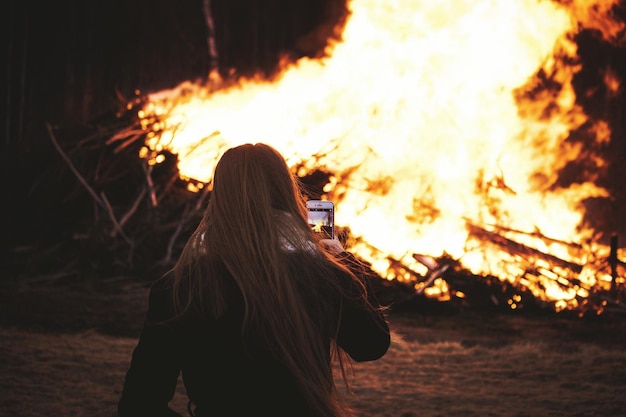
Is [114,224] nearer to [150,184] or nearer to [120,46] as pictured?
[150,184]

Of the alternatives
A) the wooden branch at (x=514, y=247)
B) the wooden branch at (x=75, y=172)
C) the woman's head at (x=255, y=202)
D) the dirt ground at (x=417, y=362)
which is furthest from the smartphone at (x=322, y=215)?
the wooden branch at (x=75, y=172)

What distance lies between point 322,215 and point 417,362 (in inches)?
129

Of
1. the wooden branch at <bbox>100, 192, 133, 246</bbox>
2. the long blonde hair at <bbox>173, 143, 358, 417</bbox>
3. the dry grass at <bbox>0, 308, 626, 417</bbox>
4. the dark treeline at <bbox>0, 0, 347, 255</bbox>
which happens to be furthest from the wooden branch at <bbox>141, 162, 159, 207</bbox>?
the long blonde hair at <bbox>173, 143, 358, 417</bbox>

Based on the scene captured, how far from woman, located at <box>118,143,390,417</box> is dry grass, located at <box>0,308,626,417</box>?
236cm

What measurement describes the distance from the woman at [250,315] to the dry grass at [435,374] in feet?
7.76

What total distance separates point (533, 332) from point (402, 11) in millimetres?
4593

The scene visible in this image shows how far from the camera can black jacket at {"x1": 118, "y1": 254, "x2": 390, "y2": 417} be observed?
5.48ft

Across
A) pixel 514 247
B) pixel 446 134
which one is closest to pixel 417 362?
pixel 514 247

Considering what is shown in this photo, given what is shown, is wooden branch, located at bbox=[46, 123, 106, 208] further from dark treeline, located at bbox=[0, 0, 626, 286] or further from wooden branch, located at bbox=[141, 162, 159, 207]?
dark treeline, located at bbox=[0, 0, 626, 286]

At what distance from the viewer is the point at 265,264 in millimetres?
1689

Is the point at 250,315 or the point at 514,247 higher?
the point at 514,247

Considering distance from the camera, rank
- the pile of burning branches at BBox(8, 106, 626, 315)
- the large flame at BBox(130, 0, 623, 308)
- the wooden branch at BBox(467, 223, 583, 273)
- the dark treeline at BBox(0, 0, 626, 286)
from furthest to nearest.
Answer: the dark treeline at BBox(0, 0, 626, 286), the large flame at BBox(130, 0, 623, 308), the pile of burning branches at BBox(8, 106, 626, 315), the wooden branch at BBox(467, 223, 583, 273)

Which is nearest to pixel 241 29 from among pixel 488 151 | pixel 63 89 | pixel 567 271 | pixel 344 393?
pixel 63 89

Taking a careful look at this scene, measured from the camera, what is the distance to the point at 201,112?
9.75 m
